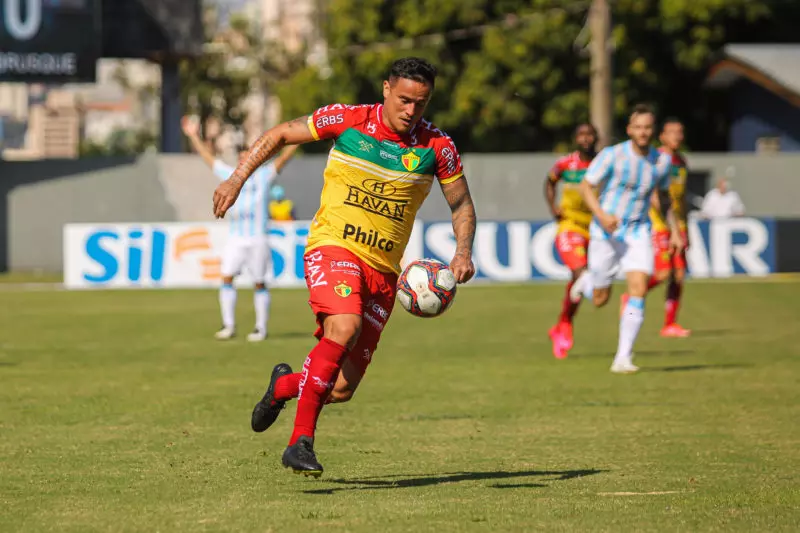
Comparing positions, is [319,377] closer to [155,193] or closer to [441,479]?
[441,479]

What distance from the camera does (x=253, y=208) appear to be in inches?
676

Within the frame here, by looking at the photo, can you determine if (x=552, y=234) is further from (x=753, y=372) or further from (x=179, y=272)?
(x=753, y=372)

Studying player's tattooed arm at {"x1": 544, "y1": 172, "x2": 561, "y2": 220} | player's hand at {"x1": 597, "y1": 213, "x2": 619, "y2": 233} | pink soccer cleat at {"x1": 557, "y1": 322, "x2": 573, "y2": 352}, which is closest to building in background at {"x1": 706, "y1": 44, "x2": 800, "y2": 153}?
player's tattooed arm at {"x1": 544, "y1": 172, "x2": 561, "y2": 220}

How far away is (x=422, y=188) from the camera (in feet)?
26.7

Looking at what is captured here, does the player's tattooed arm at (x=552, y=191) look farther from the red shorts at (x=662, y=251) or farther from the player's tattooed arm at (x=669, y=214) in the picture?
the player's tattooed arm at (x=669, y=214)

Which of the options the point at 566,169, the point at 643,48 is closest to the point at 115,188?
the point at 643,48

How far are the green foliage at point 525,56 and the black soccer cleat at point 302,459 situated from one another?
36029 millimetres

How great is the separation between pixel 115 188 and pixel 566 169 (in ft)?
66.3

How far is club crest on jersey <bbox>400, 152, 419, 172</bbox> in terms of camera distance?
800 centimetres

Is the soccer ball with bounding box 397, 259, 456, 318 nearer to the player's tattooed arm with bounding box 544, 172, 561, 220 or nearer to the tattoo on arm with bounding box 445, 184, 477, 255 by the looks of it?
the tattoo on arm with bounding box 445, 184, 477, 255

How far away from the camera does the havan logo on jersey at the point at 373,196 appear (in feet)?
26.3

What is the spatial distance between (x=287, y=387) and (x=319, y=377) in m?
0.48

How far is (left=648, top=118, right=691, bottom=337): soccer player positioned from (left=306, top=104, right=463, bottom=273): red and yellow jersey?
7.89 meters

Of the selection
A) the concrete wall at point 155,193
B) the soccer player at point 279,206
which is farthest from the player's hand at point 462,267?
the concrete wall at point 155,193
